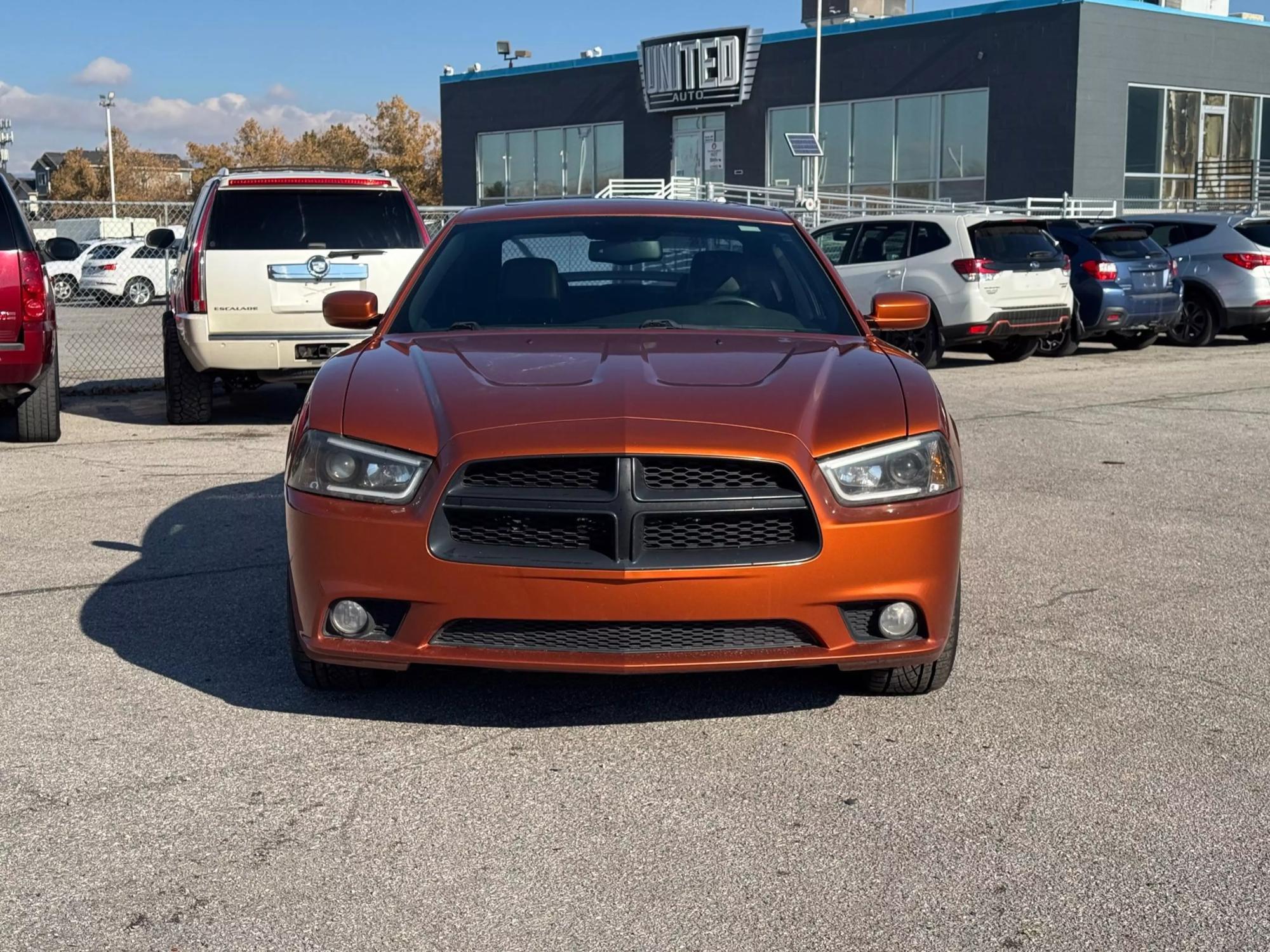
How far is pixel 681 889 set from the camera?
332 centimetres

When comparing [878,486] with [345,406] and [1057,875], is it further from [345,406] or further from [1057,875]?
[345,406]

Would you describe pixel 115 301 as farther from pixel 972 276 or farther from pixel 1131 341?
pixel 972 276

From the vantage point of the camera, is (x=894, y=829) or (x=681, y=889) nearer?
(x=681, y=889)

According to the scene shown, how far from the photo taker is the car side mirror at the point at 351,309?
567 centimetres

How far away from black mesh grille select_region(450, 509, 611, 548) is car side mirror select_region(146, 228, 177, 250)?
9.54 meters

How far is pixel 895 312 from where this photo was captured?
5.67 meters

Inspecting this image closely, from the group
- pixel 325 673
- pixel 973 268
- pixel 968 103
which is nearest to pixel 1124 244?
pixel 973 268

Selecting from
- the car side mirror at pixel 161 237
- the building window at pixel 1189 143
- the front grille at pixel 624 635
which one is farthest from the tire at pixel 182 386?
the building window at pixel 1189 143

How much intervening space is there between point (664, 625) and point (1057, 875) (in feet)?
3.94

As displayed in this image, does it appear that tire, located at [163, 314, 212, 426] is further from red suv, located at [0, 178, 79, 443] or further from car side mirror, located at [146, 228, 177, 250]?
car side mirror, located at [146, 228, 177, 250]

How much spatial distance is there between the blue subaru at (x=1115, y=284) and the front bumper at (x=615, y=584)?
14.2 metres

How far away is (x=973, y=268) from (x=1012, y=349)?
2000 millimetres

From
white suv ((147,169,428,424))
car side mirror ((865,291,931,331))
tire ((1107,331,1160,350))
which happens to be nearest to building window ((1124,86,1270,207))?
Answer: tire ((1107,331,1160,350))

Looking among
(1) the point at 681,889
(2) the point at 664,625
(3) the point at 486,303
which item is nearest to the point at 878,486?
(2) the point at 664,625
